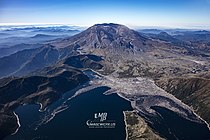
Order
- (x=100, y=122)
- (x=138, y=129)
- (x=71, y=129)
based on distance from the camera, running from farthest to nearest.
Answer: (x=100, y=122) → (x=71, y=129) → (x=138, y=129)

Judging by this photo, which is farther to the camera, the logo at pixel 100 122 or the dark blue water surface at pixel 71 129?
the logo at pixel 100 122

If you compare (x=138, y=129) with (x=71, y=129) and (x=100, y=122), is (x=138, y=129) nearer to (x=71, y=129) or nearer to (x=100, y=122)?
(x=100, y=122)

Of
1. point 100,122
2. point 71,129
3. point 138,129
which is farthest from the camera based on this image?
point 100,122

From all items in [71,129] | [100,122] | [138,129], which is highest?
[138,129]

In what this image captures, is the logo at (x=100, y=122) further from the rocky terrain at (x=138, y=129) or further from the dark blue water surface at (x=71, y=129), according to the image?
the rocky terrain at (x=138, y=129)

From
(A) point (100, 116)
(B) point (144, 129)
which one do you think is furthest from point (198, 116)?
(A) point (100, 116)

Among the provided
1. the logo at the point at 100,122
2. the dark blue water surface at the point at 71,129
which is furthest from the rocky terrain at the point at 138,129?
the logo at the point at 100,122

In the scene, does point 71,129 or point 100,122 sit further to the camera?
point 100,122

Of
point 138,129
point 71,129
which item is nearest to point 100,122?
point 71,129

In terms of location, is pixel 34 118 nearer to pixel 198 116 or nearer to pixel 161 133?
pixel 161 133
